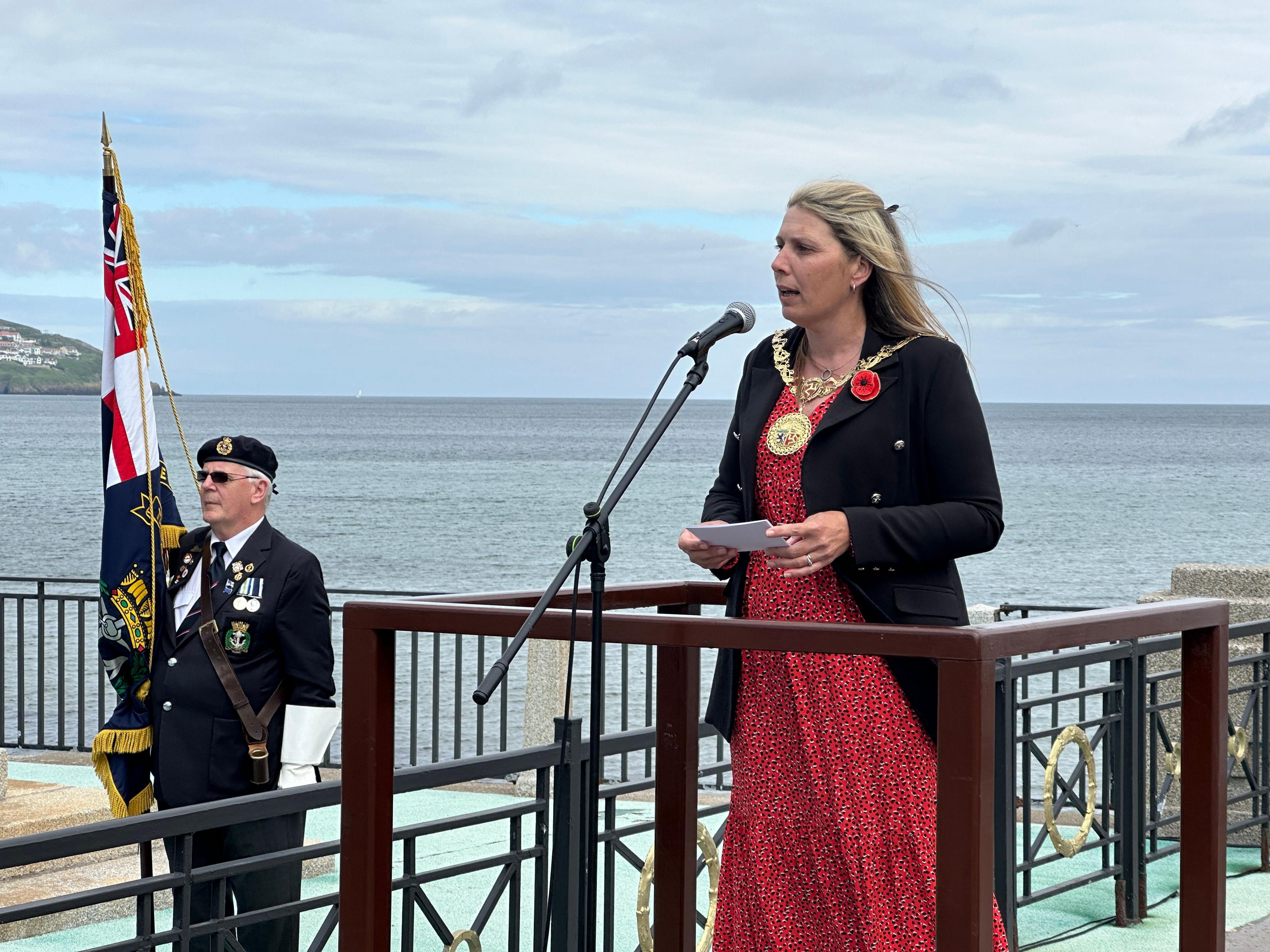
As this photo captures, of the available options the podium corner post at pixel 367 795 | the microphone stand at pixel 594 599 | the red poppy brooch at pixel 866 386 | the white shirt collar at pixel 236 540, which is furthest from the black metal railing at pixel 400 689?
the red poppy brooch at pixel 866 386

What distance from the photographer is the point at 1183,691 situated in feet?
9.20

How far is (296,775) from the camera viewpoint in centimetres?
474

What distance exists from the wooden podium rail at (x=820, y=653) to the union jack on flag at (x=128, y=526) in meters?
2.30

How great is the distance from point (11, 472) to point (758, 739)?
90475mm

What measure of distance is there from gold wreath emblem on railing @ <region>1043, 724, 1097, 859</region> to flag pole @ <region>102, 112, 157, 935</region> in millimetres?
3164

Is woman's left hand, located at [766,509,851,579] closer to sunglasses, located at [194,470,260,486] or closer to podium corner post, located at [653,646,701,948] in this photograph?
podium corner post, located at [653,646,701,948]

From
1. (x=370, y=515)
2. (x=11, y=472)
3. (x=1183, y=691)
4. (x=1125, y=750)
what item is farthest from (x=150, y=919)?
(x=11, y=472)

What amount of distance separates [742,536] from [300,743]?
2816 mm

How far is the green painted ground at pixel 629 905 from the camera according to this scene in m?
5.80

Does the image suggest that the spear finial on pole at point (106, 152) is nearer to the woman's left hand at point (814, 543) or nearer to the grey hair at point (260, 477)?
the grey hair at point (260, 477)

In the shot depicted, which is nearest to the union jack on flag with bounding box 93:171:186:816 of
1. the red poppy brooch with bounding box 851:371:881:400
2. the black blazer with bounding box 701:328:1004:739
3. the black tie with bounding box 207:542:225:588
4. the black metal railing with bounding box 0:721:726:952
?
the black tie with bounding box 207:542:225:588

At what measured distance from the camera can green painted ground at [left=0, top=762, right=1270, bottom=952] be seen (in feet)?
19.0

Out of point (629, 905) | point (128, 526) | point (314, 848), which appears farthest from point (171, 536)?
point (629, 905)

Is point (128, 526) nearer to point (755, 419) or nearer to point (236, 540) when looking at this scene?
point (236, 540)
